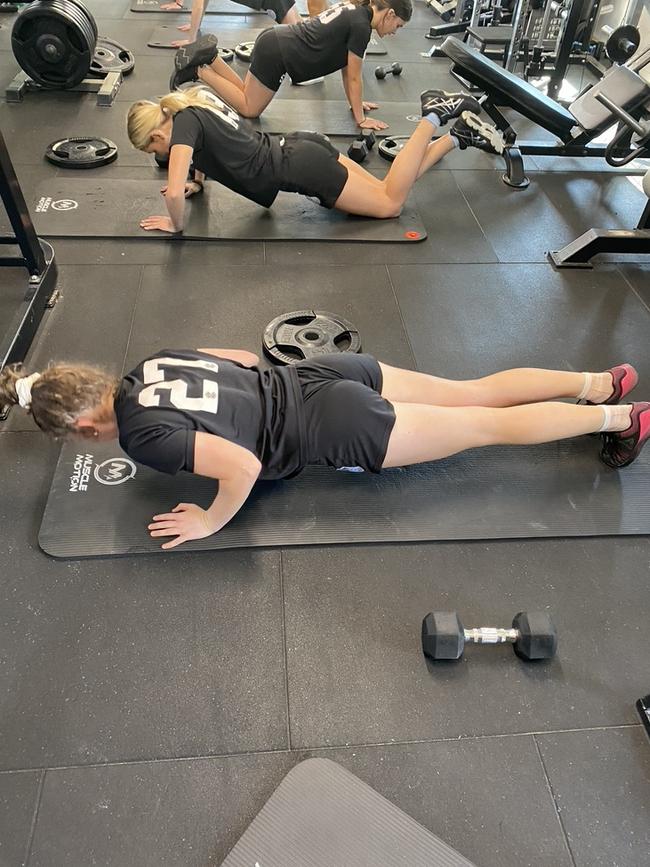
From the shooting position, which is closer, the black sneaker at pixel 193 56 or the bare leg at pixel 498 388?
the bare leg at pixel 498 388

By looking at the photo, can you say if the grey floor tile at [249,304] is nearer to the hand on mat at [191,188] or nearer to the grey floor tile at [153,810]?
the hand on mat at [191,188]

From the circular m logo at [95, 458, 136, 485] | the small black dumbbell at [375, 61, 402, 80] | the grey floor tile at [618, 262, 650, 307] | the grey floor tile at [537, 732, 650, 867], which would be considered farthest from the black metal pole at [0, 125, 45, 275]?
the small black dumbbell at [375, 61, 402, 80]

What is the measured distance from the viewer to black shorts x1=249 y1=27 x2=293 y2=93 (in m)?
3.56

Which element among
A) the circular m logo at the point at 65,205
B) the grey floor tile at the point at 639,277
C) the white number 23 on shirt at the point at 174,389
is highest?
the white number 23 on shirt at the point at 174,389

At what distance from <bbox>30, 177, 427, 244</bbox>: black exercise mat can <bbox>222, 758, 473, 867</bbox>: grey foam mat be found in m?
2.34

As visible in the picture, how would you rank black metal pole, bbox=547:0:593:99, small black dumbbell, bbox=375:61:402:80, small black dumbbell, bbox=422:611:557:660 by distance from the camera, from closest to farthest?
1. small black dumbbell, bbox=422:611:557:660
2. black metal pole, bbox=547:0:593:99
3. small black dumbbell, bbox=375:61:402:80

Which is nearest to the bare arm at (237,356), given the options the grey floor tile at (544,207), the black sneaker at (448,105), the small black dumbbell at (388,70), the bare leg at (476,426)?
the bare leg at (476,426)

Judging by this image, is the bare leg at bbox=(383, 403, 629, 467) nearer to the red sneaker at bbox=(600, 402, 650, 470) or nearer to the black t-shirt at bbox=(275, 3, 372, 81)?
the red sneaker at bbox=(600, 402, 650, 470)

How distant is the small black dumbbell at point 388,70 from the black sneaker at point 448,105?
6.21ft

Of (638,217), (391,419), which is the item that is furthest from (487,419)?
(638,217)

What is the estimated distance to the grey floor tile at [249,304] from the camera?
2412 millimetres

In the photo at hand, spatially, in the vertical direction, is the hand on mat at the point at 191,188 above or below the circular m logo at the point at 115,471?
above

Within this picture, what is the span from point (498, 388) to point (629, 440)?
0.42 metres

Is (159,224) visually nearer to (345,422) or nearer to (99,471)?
(99,471)
